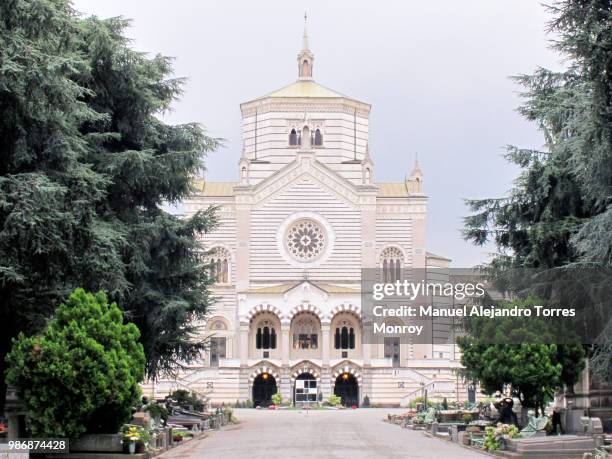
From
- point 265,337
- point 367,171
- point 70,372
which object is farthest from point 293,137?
point 70,372

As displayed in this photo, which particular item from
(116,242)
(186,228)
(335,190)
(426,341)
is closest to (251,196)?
(335,190)

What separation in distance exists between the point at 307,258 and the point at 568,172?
42.1 m

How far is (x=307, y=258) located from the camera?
6894cm

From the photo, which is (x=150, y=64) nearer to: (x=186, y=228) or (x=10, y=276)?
(x=186, y=228)

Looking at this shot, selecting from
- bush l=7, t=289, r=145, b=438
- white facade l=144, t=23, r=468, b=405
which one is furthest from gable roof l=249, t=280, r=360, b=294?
bush l=7, t=289, r=145, b=438

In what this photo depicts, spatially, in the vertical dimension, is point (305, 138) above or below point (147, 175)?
above

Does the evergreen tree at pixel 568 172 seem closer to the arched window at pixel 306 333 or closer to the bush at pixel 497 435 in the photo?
the bush at pixel 497 435

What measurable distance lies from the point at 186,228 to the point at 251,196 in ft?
126

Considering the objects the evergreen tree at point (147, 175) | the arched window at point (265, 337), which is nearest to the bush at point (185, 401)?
the evergreen tree at point (147, 175)

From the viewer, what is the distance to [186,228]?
31078mm

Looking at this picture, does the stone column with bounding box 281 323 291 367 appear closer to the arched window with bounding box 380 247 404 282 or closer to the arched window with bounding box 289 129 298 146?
the arched window with bounding box 380 247 404 282

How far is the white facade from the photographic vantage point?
64.4 meters

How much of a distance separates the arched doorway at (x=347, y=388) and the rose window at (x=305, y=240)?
8307 mm

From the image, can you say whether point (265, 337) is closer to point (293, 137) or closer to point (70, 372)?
point (293, 137)
